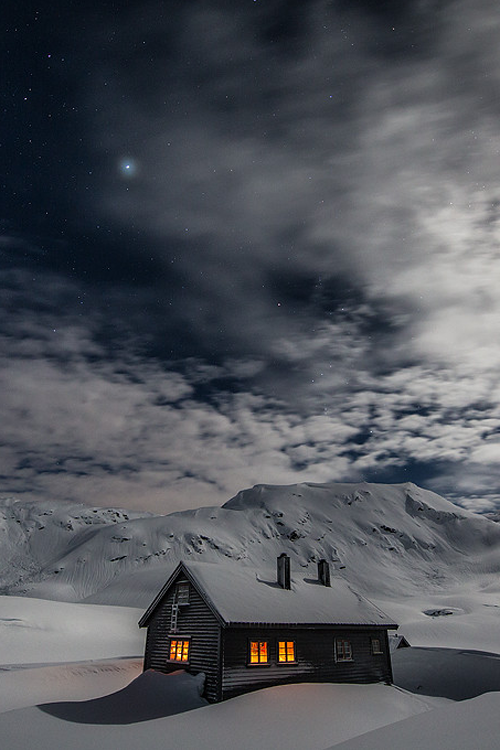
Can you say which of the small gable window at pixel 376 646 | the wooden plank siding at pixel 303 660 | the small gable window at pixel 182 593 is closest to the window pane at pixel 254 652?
the wooden plank siding at pixel 303 660

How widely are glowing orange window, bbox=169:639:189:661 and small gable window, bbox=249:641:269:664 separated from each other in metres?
3.43

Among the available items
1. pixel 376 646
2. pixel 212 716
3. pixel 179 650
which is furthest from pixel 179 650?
pixel 376 646

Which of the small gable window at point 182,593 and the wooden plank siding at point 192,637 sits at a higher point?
the small gable window at point 182,593

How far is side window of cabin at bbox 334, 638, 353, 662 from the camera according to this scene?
2658 cm

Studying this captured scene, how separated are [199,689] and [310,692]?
4861 millimetres

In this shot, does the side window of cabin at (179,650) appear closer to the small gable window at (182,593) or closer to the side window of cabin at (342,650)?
the small gable window at (182,593)

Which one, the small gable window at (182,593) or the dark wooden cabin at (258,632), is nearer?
the dark wooden cabin at (258,632)

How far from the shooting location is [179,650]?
1003 inches

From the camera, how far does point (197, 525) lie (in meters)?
184

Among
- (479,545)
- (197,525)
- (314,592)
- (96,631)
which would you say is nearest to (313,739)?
(314,592)

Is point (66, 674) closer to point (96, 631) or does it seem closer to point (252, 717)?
point (252, 717)

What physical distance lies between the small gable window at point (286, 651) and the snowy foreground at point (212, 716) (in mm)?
1191

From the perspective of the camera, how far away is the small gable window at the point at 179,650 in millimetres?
24953

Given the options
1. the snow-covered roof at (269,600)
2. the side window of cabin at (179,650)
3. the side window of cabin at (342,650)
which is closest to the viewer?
the snow-covered roof at (269,600)
